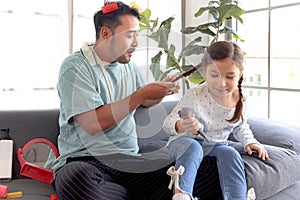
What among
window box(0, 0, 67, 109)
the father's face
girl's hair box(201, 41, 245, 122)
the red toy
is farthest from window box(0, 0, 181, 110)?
girl's hair box(201, 41, 245, 122)

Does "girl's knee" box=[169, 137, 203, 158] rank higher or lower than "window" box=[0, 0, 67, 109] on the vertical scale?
lower

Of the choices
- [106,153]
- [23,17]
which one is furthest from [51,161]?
[23,17]

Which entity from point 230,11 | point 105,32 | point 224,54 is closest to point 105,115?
point 105,32

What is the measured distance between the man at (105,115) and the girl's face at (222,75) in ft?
0.42

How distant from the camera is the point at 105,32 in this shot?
1.63 metres

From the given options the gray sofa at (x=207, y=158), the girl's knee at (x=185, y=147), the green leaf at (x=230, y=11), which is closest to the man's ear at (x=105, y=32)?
the gray sofa at (x=207, y=158)

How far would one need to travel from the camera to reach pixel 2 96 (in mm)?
2562

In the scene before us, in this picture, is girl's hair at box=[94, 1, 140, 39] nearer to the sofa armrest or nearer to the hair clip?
the hair clip

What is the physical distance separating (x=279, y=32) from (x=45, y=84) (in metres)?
1.52

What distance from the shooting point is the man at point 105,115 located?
141 centimetres

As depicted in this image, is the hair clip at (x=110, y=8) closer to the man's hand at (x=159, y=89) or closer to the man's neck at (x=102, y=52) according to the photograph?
the man's neck at (x=102, y=52)

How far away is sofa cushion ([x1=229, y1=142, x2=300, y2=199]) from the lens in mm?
1445

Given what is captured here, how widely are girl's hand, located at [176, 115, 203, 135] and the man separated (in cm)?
13

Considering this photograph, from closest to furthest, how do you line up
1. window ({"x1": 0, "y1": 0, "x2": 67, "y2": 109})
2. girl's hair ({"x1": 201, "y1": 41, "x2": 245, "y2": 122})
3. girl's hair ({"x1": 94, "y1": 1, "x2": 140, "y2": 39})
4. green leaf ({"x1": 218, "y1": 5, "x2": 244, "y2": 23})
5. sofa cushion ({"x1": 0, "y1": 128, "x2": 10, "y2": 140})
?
girl's hair ({"x1": 201, "y1": 41, "x2": 245, "y2": 122}) → girl's hair ({"x1": 94, "y1": 1, "x2": 140, "y2": 39}) → sofa cushion ({"x1": 0, "y1": 128, "x2": 10, "y2": 140}) → green leaf ({"x1": 218, "y1": 5, "x2": 244, "y2": 23}) → window ({"x1": 0, "y1": 0, "x2": 67, "y2": 109})
